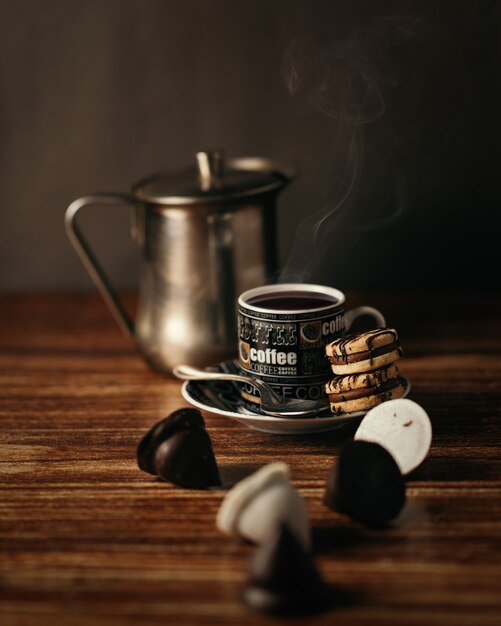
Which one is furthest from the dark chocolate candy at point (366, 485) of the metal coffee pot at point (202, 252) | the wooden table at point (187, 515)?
the metal coffee pot at point (202, 252)

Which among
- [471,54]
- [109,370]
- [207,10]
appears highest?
[207,10]

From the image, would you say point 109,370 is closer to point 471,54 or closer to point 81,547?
point 81,547

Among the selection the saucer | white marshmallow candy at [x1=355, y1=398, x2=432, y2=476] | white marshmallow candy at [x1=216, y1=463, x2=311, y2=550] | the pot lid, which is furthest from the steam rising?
white marshmallow candy at [x1=216, y1=463, x2=311, y2=550]

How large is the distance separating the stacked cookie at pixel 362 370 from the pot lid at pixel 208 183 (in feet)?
1.05

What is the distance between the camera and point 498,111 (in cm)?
162

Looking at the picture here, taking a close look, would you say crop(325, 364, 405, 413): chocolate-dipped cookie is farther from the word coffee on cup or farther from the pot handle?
the pot handle

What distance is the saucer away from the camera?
2.89 feet

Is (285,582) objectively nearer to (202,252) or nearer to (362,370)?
(362,370)

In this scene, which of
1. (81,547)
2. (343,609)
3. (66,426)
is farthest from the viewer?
(66,426)

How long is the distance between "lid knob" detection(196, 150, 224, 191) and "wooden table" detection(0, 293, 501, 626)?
0.30 metres

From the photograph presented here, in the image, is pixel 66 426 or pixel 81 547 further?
pixel 66 426

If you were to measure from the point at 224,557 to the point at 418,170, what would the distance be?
1.17 m

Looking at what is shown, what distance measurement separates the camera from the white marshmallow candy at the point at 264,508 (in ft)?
2.13

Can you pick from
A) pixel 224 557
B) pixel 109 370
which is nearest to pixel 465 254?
pixel 109 370
